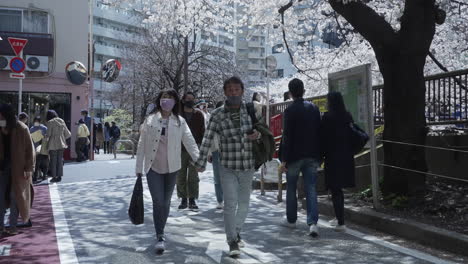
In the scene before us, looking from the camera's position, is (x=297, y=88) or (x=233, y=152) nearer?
(x=233, y=152)

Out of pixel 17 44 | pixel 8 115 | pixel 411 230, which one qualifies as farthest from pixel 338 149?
pixel 17 44

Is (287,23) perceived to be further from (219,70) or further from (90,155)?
(219,70)

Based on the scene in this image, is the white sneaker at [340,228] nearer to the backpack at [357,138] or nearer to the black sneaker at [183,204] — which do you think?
the backpack at [357,138]

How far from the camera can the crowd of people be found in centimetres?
546

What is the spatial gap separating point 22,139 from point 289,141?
3.51 metres

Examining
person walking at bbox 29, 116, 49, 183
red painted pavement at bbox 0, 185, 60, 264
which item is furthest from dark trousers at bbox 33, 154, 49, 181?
red painted pavement at bbox 0, 185, 60, 264

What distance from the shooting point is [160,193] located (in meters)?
5.68

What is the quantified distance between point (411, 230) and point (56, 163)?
30.8ft

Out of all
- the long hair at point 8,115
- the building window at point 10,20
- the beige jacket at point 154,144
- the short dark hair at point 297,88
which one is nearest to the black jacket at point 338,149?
the short dark hair at point 297,88

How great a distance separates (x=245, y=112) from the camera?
5.59 metres

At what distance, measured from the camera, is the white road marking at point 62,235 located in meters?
5.46

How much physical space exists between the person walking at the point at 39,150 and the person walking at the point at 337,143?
28.2 feet

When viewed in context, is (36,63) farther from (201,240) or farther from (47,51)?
(201,240)

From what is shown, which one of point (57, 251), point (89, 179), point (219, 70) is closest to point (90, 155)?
point (89, 179)
